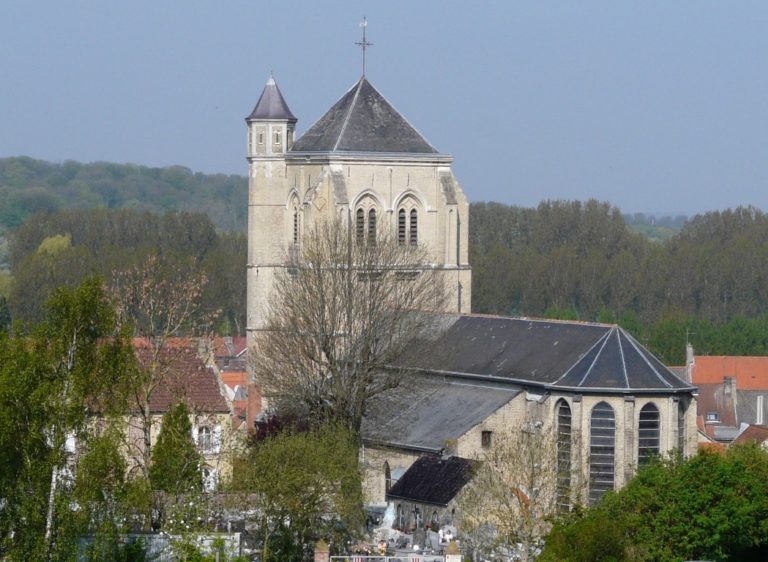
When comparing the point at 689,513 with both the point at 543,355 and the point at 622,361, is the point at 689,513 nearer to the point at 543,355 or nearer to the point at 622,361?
the point at 622,361

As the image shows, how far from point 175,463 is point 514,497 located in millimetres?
9947

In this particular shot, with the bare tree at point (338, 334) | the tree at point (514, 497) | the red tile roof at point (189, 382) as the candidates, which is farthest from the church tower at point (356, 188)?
the tree at point (514, 497)

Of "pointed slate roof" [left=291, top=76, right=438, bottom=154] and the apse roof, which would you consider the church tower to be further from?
the apse roof

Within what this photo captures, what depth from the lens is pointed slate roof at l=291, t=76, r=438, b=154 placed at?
209ft

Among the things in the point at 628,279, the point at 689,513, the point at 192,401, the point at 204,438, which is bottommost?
the point at 689,513

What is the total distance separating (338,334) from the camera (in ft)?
172

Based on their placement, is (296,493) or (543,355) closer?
(296,493)

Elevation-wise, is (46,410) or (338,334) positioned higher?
(338,334)

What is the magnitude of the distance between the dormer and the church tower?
0.03 m

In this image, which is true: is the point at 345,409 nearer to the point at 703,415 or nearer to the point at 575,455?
the point at 575,455

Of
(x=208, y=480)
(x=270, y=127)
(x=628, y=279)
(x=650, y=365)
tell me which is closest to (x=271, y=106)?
(x=270, y=127)

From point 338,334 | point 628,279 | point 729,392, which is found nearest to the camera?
point 338,334

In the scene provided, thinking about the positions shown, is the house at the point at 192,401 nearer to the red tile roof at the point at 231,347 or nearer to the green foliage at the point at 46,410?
the green foliage at the point at 46,410

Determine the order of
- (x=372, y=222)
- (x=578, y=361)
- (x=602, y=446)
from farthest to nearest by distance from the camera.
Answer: (x=372, y=222)
(x=578, y=361)
(x=602, y=446)
